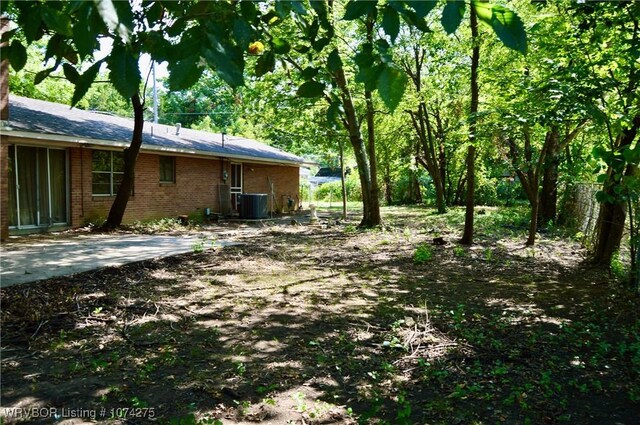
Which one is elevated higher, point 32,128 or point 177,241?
point 32,128

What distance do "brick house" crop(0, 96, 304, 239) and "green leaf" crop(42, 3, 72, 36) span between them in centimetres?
984

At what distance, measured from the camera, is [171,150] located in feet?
52.1

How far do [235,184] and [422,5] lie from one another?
65.6ft

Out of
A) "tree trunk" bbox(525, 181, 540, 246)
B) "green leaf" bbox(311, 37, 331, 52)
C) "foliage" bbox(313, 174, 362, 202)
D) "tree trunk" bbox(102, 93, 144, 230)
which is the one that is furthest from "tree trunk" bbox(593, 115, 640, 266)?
"foliage" bbox(313, 174, 362, 202)

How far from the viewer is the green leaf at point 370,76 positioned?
1651 millimetres

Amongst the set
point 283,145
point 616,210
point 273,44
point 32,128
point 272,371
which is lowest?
point 272,371

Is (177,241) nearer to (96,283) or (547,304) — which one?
(96,283)

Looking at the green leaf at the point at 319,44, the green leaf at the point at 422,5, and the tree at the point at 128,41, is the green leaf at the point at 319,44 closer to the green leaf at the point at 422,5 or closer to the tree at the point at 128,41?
the tree at the point at 128,41

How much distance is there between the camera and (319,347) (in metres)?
4.35

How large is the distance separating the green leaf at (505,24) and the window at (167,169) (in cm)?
1628

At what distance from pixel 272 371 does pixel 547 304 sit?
4.03m

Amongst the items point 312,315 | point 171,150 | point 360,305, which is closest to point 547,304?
point 360,305

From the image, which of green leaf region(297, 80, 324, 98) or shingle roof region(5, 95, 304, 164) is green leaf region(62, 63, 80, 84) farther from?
shingle roof region(5, 95, 304, 164)

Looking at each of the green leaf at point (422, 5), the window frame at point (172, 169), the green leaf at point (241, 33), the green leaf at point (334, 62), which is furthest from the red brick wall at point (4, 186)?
the green leaf at point (422, 5)
